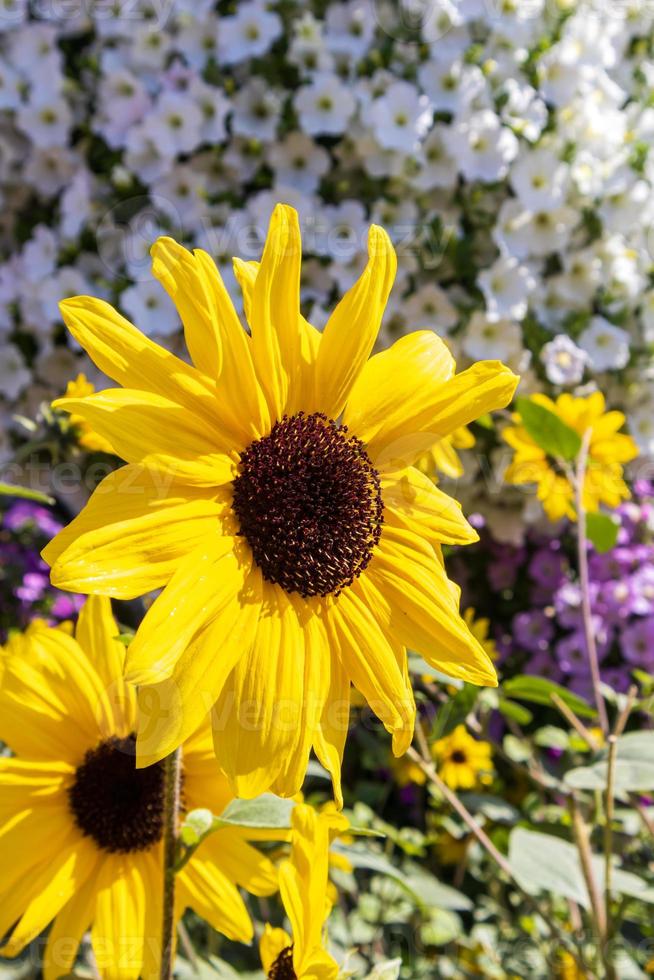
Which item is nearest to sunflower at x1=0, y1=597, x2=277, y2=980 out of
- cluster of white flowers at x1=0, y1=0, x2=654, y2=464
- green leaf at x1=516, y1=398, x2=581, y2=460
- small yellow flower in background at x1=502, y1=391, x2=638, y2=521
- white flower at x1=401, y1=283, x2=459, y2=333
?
green leaf at x1=516, y1=398, x2=581, y2=460

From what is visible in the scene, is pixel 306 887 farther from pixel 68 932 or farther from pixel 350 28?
pixel 350 28

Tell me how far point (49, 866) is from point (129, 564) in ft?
1.04

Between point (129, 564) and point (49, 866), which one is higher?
point (129, 564)

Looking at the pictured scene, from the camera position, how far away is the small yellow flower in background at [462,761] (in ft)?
5.23

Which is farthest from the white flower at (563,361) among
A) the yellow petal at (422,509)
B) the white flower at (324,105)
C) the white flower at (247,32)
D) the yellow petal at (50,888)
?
the yellow petal at (50,888)

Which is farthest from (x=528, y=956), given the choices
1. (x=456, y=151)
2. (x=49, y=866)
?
(x=456, y=151)

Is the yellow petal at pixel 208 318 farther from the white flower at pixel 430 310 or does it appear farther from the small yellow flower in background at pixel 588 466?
the white flower at pixel 430 310

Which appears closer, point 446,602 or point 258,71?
point 446,602

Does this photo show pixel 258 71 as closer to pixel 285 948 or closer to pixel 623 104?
pixel 623 104

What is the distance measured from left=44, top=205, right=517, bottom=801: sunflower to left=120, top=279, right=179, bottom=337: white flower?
1519 millimetres

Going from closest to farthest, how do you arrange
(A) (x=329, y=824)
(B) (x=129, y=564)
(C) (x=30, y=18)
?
1. (B) (x=129, y=564)
2. (A) (x=329, y=824)
3. (C) (x=30, y=18)

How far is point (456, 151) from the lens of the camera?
203 centimetres

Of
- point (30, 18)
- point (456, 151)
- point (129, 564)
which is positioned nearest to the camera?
point (129, 564)

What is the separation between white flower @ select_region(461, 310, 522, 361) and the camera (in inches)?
81.5
